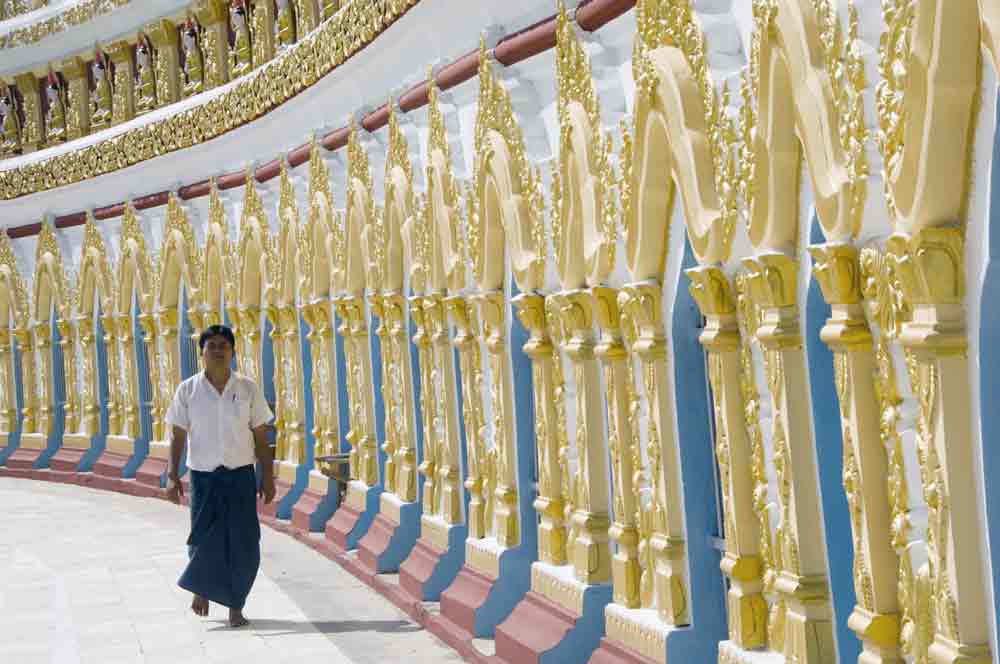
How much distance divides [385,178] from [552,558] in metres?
3.93

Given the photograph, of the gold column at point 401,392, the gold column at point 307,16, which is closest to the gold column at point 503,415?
the gold column at point 401,392

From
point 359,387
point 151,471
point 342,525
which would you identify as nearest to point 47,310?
point 151,471

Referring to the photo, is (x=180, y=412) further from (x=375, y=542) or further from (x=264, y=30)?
(x=264, y=30)

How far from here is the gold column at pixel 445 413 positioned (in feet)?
32.6

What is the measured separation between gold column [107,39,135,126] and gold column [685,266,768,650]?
15256 mm

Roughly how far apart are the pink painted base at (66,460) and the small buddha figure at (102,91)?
13.1ft

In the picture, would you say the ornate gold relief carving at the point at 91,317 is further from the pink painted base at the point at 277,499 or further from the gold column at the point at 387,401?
the gold column at the point at 387,401

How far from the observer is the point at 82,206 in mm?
20562

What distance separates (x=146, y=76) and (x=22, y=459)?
552 centimetres

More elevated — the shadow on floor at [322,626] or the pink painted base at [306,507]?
the pink painted base at [306,507]

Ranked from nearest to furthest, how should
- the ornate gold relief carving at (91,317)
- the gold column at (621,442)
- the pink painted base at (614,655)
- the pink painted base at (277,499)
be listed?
the pink painted base at (614,655) < the gold column at (621,442) < the pink painted base at (277,499) < the ornate gold relief carving at (91,317)

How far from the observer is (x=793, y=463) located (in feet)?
17.4

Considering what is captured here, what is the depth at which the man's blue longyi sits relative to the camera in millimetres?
9461

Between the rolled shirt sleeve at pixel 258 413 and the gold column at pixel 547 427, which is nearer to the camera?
the gold column at pixel 547 427
